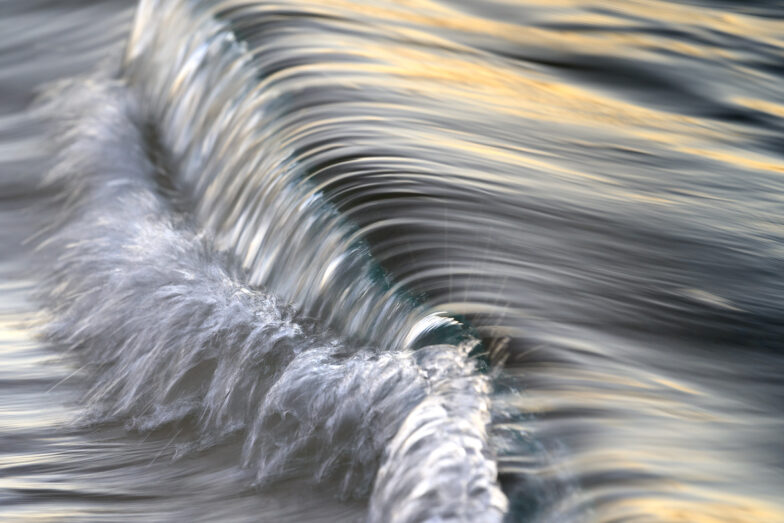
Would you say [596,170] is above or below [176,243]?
above

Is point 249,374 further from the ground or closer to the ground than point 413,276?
closer to the ground

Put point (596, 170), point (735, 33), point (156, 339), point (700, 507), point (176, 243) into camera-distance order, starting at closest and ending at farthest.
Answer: point (700, 507) → point (156, 339) → point (596, 170) → point (176, 243) → point (735, 33)

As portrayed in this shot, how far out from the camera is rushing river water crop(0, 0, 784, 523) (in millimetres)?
1824

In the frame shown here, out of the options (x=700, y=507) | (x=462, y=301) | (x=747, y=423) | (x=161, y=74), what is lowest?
(x=700, y=507)

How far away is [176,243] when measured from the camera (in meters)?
3.05

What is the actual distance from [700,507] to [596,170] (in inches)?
52.5

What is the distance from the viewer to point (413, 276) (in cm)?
226

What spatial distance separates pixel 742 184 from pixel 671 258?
57cm

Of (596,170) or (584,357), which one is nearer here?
(584,357)

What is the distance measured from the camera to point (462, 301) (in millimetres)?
2158

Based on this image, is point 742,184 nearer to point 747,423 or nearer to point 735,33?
point 747,423

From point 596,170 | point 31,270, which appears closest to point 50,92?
point 31,270

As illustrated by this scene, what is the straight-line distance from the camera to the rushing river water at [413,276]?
1.82 m

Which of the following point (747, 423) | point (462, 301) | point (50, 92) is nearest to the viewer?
point (747, 423)
